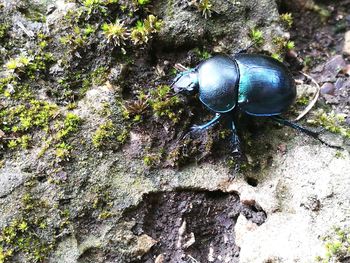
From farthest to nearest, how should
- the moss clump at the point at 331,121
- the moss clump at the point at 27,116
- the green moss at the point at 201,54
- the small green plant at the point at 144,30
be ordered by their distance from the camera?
the green moss at the point at 201,54, the moss clump at the point at 331,121, the small green plant at the point at 144,30, the moss clump at the point at 27,116

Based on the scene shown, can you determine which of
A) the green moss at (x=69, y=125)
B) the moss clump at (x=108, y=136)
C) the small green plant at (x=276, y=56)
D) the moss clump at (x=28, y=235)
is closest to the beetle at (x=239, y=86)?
the small green plant at (x=276, y=56)

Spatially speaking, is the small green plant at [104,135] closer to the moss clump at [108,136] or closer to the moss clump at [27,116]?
the moss clump at [108,136]

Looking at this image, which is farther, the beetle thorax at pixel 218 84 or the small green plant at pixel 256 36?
the small green plant at pixel 256 36

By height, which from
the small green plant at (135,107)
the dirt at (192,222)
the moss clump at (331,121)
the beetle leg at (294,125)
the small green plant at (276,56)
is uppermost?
the small green plant at (135,107)

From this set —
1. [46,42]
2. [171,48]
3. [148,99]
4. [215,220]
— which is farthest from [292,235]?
[46,42]

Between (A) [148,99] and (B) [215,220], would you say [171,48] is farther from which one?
(B) [215,220]

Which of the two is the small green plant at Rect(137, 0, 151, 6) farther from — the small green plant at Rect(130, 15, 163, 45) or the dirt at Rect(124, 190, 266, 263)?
the dirt at Rect(124, 190, 266, 263)
